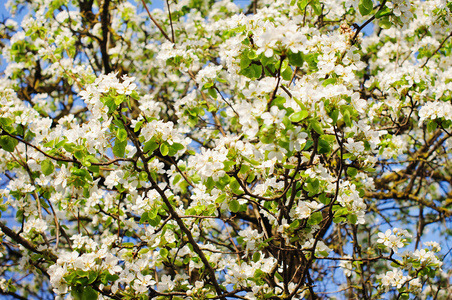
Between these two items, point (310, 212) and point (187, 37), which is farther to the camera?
point (187, 37)

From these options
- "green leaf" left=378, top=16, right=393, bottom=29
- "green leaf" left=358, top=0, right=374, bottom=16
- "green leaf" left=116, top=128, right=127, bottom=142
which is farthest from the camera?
"green leaf" left=378, top=16, right=393, bottom=29

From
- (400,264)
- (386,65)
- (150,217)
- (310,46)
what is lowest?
(400,264)

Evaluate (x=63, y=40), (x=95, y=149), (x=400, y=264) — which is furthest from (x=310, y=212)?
(x=63, y=40)

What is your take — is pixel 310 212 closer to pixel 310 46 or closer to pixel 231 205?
pixel 231 205

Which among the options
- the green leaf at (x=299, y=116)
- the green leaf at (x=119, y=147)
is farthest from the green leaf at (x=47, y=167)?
the green leaf at (x=299, y=116)

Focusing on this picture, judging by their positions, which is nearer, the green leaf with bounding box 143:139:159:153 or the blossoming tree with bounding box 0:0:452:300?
the blossoming tree with bounding box 0:0:452:300

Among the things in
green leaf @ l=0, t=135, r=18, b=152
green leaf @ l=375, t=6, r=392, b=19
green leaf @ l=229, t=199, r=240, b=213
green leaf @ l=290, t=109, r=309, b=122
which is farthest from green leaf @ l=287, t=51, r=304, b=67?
green leaf @ l=0, t=135, r=18, b=152

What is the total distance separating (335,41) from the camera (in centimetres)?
204

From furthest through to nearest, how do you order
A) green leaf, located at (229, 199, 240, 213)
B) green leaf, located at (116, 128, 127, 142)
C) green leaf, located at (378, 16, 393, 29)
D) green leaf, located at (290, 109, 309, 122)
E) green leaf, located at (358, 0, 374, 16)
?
green leaf, located at (378, 16, 393, 29), green leaf, located at (358, 0, 374, 16), green leaf, located at (229, 199, 240, 213), green leaf, located at (116, 128, 127, 142), green leaf, located at (290, 109, 309, 122)

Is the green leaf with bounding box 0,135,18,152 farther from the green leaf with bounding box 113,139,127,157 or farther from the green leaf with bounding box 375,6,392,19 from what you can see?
the green leaf with bounding box 375,6,392,19

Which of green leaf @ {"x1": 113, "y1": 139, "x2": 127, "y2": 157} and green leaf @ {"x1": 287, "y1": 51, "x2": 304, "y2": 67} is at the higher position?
green leaf @ {"x1": 287, "y1": 51, "x2": 304, "y2": 67}

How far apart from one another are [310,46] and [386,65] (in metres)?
2.59

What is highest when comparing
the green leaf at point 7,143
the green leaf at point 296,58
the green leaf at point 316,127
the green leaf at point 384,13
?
the green leaf at point 384,13

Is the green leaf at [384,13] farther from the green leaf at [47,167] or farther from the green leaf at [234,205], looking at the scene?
the green leaf at [47,167]
